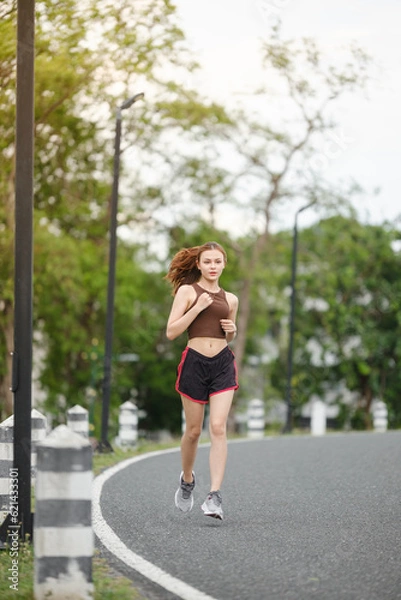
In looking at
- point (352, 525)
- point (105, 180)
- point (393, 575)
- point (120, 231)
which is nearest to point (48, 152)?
point (105, 180)

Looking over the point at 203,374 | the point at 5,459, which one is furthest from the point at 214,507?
the point at 5,459

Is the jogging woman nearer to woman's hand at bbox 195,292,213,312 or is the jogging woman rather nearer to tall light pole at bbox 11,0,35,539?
woman's hand at bbox 195,292,213,312

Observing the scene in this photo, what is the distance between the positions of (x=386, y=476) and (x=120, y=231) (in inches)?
1167

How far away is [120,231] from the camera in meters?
41.6

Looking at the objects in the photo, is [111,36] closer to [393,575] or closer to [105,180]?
[393,575]

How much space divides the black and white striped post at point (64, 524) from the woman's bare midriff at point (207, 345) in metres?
3.23

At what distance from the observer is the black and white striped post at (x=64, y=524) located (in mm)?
5664

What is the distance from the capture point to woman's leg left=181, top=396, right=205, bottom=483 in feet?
29.4

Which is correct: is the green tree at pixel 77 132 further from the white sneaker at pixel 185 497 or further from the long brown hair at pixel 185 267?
the white sneaker at pixel 185 497

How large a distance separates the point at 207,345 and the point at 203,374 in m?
0.23

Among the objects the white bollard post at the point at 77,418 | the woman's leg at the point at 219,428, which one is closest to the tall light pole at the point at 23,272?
the woman's leg at the point at 219,428

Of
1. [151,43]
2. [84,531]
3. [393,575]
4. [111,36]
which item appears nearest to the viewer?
[84,531]

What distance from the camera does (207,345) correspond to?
352 inches

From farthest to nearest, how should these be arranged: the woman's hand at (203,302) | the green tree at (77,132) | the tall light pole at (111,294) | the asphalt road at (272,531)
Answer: the tall light pole at (111,294) < the green tree at (77,132) < the woman's hand at (203,302) < the asphalt road at (272,531)
